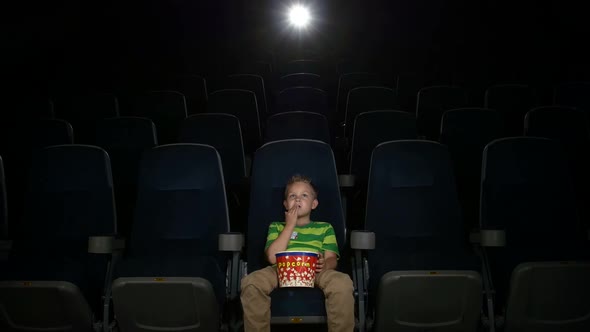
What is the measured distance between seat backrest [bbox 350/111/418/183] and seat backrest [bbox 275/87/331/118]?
2.85ft

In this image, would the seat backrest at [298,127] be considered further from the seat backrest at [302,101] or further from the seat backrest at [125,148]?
the seat backrest at [302,101]

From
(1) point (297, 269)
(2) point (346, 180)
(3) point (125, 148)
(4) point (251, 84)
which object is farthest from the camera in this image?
(4) point (251, 84)

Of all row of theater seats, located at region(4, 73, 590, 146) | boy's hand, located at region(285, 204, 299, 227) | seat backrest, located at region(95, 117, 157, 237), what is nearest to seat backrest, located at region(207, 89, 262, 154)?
row of theater seats, located at region(4, 73, 590, 146)

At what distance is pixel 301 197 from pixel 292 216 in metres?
0.08

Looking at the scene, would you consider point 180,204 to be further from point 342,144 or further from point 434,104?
point 434,104

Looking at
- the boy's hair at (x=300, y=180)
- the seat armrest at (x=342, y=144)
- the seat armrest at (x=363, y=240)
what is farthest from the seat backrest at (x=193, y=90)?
the seat armrest at (x=363, y=240)

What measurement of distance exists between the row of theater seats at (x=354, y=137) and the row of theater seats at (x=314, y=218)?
46 centimetres

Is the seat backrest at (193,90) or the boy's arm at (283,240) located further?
the seat backrest at (193,90)

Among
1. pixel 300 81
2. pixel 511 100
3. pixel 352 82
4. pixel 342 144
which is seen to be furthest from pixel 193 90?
pixel 511 100

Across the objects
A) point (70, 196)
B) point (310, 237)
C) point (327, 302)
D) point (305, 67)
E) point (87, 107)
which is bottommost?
point (327, 302)

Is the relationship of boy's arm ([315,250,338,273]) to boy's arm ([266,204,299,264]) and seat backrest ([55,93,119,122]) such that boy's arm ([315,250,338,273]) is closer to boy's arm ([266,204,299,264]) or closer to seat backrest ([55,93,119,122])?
boy's arm ([266,204,299,264])

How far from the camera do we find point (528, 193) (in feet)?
7.44

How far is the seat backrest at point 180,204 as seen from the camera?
2.21 meters

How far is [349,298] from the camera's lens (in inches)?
71.2
